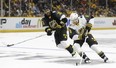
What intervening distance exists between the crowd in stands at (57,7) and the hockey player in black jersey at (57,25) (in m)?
10.6

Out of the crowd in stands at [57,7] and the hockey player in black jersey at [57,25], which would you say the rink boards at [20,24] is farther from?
the hockey player in black jersey at [57,25]

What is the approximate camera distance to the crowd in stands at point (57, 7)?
703 inches

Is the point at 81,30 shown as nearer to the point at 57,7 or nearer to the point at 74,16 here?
the point at 74,16

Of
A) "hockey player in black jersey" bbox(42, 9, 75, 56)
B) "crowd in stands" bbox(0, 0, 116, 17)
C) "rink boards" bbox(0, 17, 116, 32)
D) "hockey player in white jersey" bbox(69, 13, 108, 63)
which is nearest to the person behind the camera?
"hockey player in white jersey" bbox(69, 13, 108, 63)

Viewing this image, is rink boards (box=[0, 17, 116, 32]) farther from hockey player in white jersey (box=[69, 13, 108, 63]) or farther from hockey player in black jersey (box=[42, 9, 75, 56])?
hockey player in white jersey (box=[69, 13, 108, 63])

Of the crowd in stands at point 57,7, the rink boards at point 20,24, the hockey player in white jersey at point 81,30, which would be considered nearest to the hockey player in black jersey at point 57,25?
the hockey player in white jersey at point 81,30

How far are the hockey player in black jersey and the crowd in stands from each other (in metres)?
10.6

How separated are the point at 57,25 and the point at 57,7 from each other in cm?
1277

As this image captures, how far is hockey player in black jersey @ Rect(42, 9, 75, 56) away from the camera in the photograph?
7008mm

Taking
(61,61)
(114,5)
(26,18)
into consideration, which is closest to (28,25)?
(26,18)

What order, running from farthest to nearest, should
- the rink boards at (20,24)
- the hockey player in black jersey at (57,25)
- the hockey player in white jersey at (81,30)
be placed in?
the rink boards at (20,24)
the hockey player in black jersey at (57,25)
the hockey player in white jersey at (81,30)

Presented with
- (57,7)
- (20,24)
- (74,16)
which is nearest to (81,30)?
(74,16)

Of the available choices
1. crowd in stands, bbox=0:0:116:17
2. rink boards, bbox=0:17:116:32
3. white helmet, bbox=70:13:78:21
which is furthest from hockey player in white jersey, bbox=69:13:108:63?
rink boards, bbox=0:17:116:32

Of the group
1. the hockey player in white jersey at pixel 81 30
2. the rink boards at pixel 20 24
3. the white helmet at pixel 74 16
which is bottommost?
the rink boards at pixel 20 24
